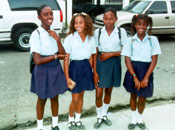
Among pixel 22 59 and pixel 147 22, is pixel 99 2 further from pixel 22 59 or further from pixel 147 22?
pixel 147 22

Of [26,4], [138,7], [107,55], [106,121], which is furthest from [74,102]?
[138,7]

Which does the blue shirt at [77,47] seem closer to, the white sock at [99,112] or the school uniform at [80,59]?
the school uniform at [80,59]

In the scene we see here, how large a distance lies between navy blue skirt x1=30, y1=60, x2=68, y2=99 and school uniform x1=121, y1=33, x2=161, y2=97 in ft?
2.88

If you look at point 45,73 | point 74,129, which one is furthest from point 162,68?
point 45,73

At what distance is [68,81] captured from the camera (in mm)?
3086

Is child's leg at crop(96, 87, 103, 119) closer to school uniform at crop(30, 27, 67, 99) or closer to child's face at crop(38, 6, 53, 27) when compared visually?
school uniform at crop(30, 27, 67, 99)

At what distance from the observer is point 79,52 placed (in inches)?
123

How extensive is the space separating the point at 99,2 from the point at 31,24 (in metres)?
7.60

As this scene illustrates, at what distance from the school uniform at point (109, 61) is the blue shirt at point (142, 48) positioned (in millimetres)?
160

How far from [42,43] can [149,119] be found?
2.03 metres

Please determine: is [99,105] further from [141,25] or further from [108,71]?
[141,25]

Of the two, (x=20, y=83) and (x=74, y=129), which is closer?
(x=74, y=129)

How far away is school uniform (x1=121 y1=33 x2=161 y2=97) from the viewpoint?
124 inches

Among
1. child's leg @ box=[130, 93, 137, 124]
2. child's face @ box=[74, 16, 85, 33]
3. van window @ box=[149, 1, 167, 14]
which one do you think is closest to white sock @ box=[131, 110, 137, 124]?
child's leg @ box=[130, 93, 137, 124]
